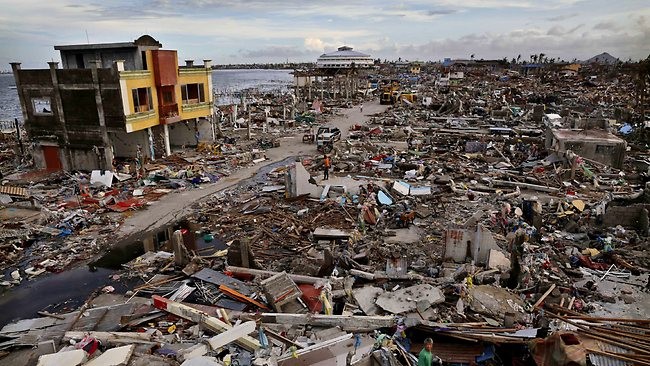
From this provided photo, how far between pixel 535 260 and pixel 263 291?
7.58m

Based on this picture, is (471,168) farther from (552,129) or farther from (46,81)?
(46,81)

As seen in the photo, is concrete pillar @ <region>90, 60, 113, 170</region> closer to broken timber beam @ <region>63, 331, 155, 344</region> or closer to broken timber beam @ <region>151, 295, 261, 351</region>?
broken timber beam @ <region>151, 295, 261, 351</region>

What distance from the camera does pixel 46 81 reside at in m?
22.3

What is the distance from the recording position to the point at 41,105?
925 inches

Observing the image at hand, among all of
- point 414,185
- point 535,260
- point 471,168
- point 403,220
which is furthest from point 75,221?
point 471,168

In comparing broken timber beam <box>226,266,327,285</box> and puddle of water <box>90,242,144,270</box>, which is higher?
broken timber beam <box>226,266,327,285</box>

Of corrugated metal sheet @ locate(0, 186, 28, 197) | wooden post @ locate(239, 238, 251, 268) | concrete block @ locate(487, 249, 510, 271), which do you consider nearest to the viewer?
concrete block @ locate(487, 249, 510, 271)

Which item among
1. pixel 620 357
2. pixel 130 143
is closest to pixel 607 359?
pixel 620 357

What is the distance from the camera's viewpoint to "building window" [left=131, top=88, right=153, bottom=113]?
22766 millimetres

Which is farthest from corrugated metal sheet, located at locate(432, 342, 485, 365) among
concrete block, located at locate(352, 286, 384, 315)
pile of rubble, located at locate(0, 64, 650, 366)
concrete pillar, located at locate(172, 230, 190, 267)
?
concrete pillar, located at locate(172, 230, 190, 267)

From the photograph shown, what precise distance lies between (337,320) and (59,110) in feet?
69.8

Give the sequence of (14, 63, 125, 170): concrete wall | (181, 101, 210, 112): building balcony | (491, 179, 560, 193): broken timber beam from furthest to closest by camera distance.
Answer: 1. (181, 101, 210, 112): building balcony
2. (14, 63, 125, 170): concrete wall
3. (491, 179, 560, 193): broken timber beam

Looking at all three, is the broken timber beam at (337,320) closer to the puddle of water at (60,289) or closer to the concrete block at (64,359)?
the concrete block at (64,359)

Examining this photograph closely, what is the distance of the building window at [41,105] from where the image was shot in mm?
22828
